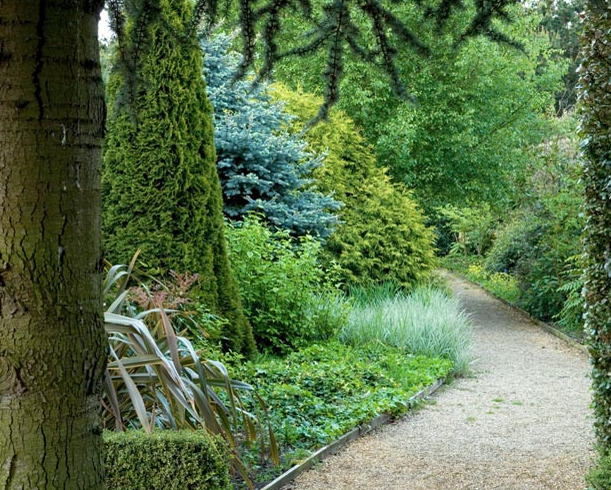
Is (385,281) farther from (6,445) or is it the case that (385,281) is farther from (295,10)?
(6,445)

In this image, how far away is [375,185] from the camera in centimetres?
1250

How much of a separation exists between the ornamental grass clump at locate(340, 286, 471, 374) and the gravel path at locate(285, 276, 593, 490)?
16.6 inches

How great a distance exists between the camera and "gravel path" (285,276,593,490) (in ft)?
15.7

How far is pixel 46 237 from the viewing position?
185cm

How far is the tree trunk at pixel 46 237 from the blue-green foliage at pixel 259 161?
7.38 meters

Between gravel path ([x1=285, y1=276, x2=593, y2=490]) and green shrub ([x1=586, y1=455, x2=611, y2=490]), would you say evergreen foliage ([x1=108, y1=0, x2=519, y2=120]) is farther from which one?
gravel path ([x1=285, y1=276, x2=593, y2=490])

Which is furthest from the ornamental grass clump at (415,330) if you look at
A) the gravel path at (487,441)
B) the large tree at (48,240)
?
the large tree at (48,240)

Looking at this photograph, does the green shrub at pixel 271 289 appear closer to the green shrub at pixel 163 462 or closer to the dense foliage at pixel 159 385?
the dense foliage at pixel 159 385

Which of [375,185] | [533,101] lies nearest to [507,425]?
[375,185]

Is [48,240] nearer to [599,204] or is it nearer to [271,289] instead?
[599,204]

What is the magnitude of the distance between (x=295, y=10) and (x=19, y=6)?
1.29 m

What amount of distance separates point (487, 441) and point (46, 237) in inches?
189

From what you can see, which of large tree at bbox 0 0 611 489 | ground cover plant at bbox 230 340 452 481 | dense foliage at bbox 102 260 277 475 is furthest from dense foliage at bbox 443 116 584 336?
large tree at bbox 0 0 611 489

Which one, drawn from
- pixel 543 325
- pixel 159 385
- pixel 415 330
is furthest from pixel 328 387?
pixel 543 325
